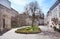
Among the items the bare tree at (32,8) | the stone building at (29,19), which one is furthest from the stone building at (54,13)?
the bare tree at (32,8)

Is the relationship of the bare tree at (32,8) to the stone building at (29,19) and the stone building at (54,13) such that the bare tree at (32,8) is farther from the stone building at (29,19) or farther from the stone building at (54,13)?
the stone building at (54,13)

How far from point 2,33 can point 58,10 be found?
0.98 meters

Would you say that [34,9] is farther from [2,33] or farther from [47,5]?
[2,33]

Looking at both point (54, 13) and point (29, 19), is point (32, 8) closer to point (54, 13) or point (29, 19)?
point (29, 19)

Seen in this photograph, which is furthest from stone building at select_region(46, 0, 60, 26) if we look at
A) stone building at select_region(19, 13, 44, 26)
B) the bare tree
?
the bare tree

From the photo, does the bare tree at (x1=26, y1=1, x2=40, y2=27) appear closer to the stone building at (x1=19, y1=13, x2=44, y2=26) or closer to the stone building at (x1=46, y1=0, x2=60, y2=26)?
the stone building at (x1=19, y1=13, x2=44, y2=26)

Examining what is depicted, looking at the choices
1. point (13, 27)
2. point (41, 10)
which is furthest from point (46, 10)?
point (13, 27)

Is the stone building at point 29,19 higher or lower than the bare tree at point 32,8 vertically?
lower

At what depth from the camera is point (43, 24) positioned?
1.69 meters

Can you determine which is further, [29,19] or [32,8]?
[29,19]

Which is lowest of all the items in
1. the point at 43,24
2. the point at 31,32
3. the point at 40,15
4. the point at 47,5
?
the point at 31,32

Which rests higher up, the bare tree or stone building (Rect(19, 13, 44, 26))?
the bare tree

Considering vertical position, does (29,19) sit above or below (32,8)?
below

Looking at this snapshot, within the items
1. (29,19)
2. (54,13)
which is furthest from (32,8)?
(54,13)
